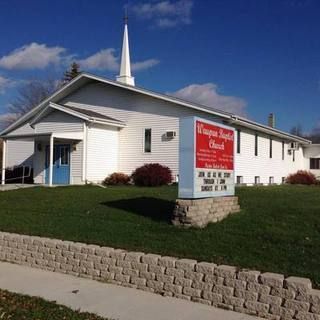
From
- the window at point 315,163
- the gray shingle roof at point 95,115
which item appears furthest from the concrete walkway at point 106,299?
the window at point 315,163

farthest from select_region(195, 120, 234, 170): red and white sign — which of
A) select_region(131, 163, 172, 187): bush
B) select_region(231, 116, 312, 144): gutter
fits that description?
select_region(231, 116, 312, 144): gutter

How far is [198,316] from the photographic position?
616 cm

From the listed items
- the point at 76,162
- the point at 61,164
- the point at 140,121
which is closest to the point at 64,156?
the point at 61,164

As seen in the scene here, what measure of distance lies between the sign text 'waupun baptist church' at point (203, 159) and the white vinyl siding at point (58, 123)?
12819mm

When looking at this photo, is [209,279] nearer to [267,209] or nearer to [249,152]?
[267,209]

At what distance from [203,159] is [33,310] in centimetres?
517

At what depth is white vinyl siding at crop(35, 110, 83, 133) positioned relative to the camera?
2319cm

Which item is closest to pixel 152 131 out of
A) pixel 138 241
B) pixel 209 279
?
pixel 138 241

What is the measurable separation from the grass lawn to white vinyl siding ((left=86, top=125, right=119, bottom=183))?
8552 millimetres

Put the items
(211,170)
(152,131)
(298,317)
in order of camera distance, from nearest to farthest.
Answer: (298,317)
(211,170)
(152,131)

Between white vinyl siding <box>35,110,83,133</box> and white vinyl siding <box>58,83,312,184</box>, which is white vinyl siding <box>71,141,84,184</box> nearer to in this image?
white vinyl siding <box>58,83,312,184</box>

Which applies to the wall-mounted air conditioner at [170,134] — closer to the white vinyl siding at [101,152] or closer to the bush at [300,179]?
the white vinyl siding at [101,152]

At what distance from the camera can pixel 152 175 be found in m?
22.2

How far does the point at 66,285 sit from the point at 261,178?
22.1 m
